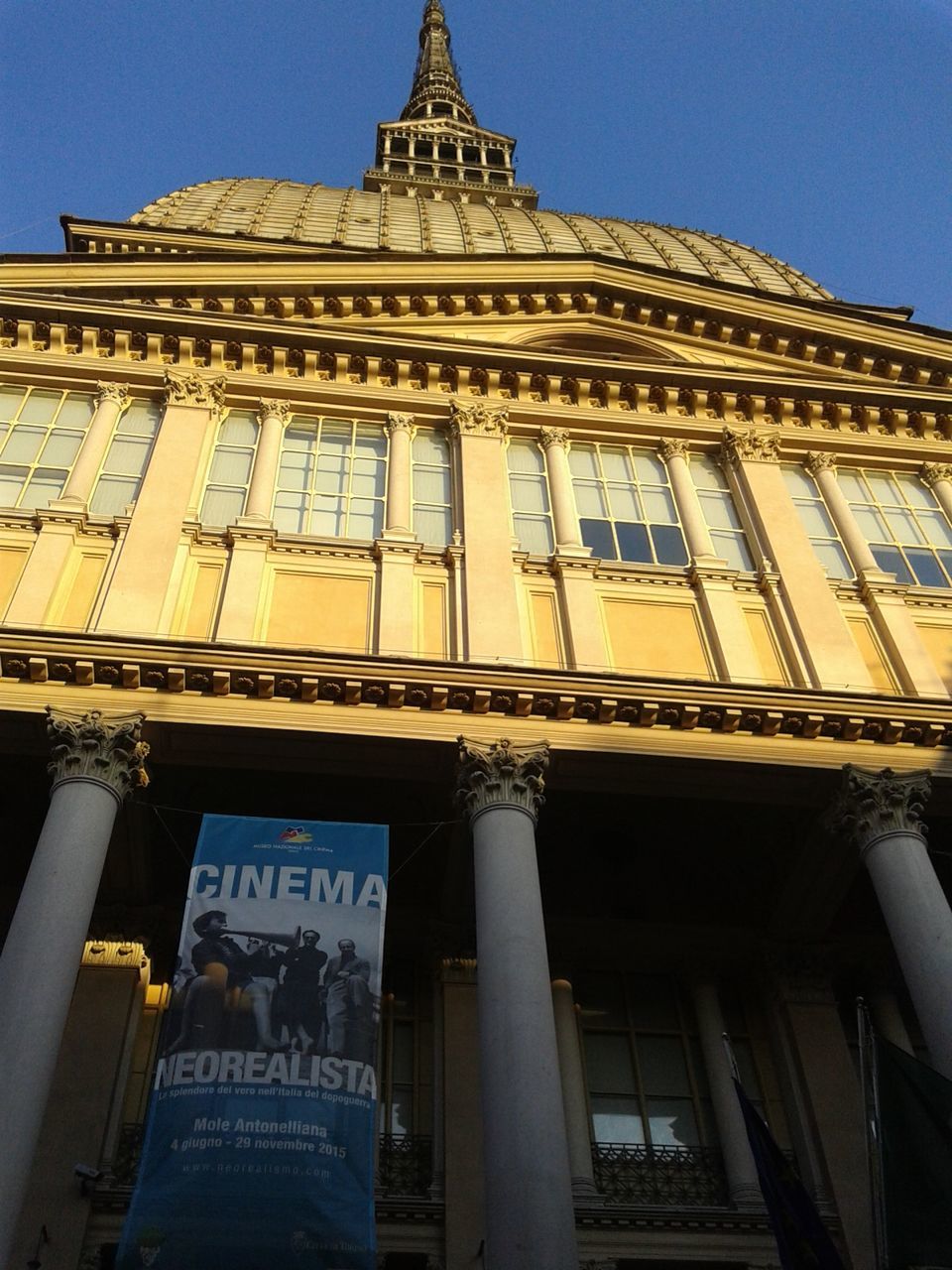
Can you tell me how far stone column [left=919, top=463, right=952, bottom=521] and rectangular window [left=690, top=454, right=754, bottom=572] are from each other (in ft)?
12.3

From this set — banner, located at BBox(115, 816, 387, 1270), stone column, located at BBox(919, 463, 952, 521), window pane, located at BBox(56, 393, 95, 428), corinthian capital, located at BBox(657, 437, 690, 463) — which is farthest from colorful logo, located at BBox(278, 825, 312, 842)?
stone column, located at BBox(919, 463, 952, 521)

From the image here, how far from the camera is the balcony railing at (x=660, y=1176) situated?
1453 cm

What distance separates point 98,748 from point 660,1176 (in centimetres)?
849

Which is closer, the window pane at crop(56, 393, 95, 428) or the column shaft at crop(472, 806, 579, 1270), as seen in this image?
the column shaft at crop(472, 806, 579, 1270)

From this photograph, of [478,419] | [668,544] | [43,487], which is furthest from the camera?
[478,419]

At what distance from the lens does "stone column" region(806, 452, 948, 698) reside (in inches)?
635

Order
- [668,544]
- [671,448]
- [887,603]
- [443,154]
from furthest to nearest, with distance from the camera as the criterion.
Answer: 1. [443,154]
2. [671,448]
3. [668,544]
4. [887,603]

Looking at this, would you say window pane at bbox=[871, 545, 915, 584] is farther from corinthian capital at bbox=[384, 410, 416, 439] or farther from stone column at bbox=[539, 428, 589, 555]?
corinthian capital at bbox=[384, 410, 416, 439]

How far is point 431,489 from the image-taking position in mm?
18438

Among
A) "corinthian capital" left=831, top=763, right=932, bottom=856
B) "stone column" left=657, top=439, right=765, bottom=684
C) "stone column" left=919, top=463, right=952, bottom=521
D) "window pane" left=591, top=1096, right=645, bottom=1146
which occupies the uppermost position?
"stone column" left=919, top=463, right=952, bottom=521

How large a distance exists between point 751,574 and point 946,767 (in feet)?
13.4

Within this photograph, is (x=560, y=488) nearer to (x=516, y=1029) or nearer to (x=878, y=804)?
(x=878, y=804)

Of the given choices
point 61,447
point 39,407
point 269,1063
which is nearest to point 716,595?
point 269,1063

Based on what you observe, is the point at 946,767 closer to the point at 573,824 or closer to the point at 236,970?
the point at 573,824
